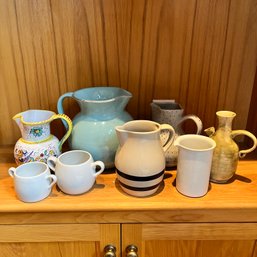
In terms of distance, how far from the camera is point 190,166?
0.70m

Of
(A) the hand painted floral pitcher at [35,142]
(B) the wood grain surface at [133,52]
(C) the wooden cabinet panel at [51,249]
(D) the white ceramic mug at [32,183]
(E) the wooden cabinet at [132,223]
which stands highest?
(B) the wood grain surface at [133,52]

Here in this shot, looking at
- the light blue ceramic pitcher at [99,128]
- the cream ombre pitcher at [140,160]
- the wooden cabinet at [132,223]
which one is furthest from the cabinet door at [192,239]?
the light blue ceramic pitcher at [99,128]

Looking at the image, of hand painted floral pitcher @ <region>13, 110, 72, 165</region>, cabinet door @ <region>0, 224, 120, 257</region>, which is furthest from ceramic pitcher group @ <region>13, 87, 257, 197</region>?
cabinet door @ <region>0, 224, 120, 257</region>

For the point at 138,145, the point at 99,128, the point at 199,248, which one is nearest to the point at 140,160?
the point at 138,145

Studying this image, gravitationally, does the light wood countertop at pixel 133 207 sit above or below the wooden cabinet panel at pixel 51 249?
above

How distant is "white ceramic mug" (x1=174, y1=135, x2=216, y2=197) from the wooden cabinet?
24 mm

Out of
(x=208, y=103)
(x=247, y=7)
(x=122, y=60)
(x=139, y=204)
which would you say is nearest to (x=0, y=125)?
(x=122, y=60)

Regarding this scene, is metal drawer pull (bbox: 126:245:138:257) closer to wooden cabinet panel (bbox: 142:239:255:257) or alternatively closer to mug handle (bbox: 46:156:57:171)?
wooden cabinet panel (bbox: 142:239:255:257)

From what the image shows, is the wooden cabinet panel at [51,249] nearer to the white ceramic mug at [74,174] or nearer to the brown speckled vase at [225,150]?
the white ceramic mug at [74,174]

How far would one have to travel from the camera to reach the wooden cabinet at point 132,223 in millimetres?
697

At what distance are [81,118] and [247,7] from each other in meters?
0.57

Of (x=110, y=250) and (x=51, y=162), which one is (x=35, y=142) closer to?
(x=51, y=162)

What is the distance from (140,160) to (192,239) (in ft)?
0.83

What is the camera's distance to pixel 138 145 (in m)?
0.69
